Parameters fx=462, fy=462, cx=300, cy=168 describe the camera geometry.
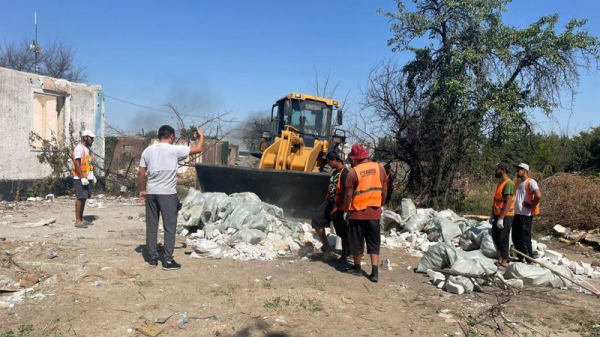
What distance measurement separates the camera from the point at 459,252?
5.77 m

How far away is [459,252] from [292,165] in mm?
4723

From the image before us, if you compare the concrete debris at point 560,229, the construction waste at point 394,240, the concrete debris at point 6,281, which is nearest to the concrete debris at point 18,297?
the concrete debris at point 6,281

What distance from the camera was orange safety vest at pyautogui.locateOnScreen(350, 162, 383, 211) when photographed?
543 cm

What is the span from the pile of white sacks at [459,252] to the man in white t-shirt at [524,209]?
0.36 m

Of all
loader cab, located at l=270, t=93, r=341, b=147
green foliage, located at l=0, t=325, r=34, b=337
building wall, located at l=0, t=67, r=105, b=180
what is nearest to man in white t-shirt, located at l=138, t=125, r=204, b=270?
green foliage, located at l=0, t=325, r=34, b=337

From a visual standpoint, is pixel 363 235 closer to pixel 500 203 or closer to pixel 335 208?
pixel 335 208

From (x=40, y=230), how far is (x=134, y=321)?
170 inches

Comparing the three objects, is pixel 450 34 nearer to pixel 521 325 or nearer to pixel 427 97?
pixel 427 97

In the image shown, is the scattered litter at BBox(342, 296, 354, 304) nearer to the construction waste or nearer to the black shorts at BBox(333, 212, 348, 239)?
the construction waste

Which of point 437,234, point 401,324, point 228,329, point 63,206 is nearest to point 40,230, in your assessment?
point 63,206

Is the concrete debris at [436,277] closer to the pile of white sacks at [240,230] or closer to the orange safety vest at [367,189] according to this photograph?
the orange safety vest at [367,189]

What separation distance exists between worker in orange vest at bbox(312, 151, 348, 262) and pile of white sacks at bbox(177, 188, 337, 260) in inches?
24.1

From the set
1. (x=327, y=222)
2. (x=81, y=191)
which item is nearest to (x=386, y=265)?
(x=327, y=222)

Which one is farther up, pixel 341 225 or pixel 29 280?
pixel 341 225
